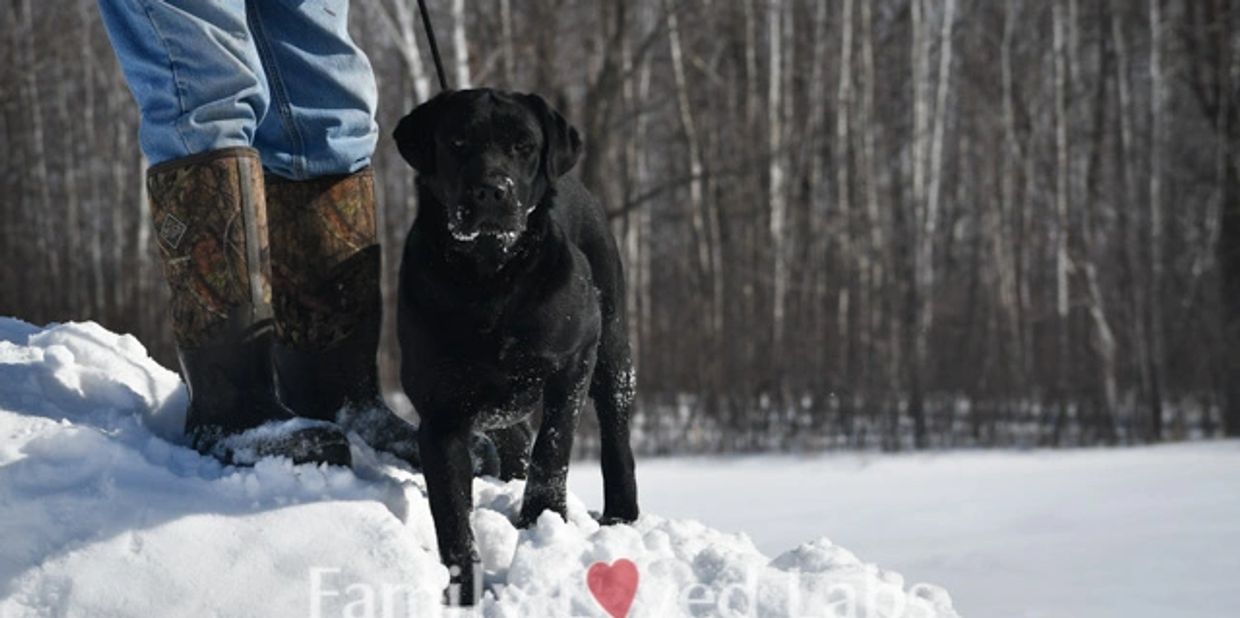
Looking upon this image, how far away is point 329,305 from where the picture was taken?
8.38ft

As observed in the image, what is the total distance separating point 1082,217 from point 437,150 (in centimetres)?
1471

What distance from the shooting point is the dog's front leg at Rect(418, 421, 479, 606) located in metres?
2.07

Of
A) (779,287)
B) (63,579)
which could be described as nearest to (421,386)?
(63,579)

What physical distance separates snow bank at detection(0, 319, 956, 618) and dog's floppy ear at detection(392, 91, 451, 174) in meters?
0.57

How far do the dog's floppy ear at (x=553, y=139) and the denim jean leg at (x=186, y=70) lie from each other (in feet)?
1.68

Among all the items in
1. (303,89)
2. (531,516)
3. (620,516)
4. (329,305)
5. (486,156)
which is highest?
(303,89)

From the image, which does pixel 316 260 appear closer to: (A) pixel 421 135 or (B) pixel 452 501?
(A) pixel 421 135

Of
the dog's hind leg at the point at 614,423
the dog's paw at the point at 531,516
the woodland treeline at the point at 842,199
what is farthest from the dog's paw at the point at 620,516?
the woodland treeline at the point at 842,199

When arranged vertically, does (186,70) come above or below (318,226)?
above

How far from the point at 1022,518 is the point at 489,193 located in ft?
10.8

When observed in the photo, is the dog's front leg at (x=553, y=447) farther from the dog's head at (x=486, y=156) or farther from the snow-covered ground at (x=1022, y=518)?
the snow-covered ground at (x=1022, y=518)

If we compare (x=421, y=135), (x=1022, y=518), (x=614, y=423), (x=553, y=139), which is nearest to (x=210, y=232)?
(x=421, y=135)

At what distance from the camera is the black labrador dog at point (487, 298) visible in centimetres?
213

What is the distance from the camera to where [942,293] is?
1859cm
